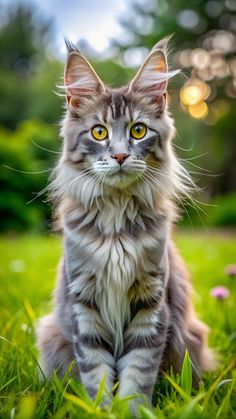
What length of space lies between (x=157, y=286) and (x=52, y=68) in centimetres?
1962

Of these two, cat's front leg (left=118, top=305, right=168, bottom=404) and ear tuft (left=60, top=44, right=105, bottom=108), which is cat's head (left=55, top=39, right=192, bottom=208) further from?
cat's front leg (left=118, top=305, right=168, bottom=404)

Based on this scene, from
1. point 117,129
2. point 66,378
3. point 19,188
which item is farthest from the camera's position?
point 19,188

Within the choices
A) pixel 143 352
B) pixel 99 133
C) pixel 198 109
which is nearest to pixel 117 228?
pixel 99 133

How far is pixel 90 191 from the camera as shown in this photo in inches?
84.9

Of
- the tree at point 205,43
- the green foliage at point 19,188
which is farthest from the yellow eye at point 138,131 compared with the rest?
the tree at point 205,43

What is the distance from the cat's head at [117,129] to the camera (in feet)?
6.74

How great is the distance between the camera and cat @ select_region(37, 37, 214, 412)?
204 centimetres

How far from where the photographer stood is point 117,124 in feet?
6.90

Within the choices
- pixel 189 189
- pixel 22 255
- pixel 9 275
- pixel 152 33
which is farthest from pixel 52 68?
pixel 189 189

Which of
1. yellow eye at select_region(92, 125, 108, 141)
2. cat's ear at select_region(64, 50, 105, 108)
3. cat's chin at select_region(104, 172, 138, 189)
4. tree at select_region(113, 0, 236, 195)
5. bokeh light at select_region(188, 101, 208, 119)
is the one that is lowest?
cat's chin at select_region(104, 172, 138, 189)

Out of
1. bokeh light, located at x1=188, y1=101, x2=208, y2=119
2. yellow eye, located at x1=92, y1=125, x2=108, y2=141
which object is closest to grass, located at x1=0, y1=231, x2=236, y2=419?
yellow eye, located at x1=92, y1=125, x2=108, y2=141

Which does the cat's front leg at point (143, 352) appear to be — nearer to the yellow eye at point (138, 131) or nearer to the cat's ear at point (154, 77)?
the yellow eye at point (138, 131)

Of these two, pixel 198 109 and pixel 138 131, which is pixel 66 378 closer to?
pixel 138 131

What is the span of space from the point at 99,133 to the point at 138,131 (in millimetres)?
176
